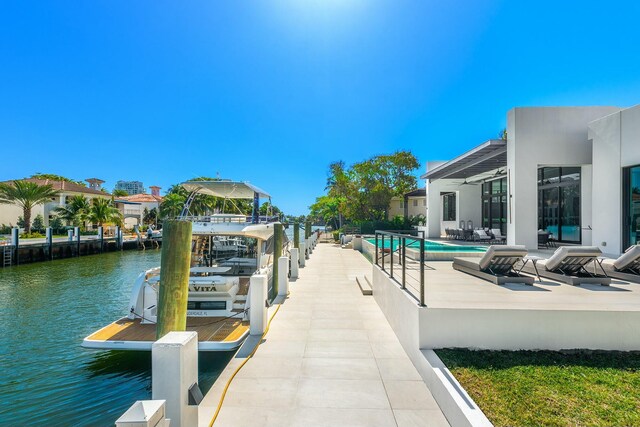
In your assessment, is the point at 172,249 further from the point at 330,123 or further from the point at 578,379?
the point at 330,123

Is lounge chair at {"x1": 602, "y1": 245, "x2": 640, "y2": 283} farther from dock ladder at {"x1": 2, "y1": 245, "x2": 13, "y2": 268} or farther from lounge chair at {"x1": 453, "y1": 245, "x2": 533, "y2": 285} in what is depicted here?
dock ladder at {"x1": 2, "y1": 245, "x2": 13, "y2": 268}

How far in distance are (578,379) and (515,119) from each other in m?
9.87

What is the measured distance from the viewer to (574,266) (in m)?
5.90

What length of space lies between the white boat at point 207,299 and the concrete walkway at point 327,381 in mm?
1085

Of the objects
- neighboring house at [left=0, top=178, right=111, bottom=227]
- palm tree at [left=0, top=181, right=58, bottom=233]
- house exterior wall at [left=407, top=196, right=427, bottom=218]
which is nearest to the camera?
palm tree at [left=0, top=181, right=58, bottom=233]

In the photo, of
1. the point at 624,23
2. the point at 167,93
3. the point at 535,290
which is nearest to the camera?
the point at 535,290

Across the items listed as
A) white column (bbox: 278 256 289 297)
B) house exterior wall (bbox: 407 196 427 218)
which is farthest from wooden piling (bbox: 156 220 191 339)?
house exterior wall (bbox: 407 196 427 218)

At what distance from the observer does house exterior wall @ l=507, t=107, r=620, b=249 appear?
10.5m

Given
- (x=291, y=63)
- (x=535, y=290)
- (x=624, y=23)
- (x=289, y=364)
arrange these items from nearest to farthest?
(x=289, y=364) → (x=535, y=290) → (x=624, y=23) → (x=291, y=63)

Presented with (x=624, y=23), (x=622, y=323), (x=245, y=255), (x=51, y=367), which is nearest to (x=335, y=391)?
(x=622, y=323)

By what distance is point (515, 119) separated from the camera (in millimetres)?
10539

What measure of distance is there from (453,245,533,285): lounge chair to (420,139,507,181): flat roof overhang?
6770 mm

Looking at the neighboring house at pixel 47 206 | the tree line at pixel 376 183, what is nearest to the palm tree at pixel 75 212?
the neighboring house at pixel 47 206

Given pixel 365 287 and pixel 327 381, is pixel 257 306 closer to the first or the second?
pixel 327 381
